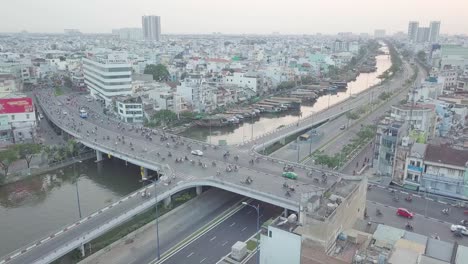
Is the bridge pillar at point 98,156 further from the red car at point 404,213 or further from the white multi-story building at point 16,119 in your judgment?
the red car at point 404,213

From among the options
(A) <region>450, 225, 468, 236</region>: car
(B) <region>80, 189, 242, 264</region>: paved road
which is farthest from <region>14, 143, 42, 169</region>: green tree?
(A) <region>450, 225, 468, 236</region>: car

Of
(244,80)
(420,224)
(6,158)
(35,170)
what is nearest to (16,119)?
(35,170)

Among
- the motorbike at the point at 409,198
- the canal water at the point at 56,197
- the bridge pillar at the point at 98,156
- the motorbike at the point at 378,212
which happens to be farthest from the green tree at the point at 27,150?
the motorbike at the point at 409,198

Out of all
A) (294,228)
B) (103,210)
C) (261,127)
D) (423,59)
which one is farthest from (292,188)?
(423,59)

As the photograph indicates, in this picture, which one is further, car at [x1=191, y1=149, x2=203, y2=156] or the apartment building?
car at [x1=191, y1=149, x2=203, y2=156]

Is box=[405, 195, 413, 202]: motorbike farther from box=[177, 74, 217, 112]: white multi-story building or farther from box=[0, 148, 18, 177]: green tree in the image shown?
box=[177, 74, 217, 112]: white multi-story building

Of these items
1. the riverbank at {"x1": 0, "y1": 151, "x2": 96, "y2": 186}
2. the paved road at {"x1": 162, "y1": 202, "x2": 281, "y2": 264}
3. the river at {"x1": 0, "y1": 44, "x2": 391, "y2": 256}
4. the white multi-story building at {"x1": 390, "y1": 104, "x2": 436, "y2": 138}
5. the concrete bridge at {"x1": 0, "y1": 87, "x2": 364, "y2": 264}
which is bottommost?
the river at {"x1": 0, "y1": 44, "x2": 391, "y2": 256}
